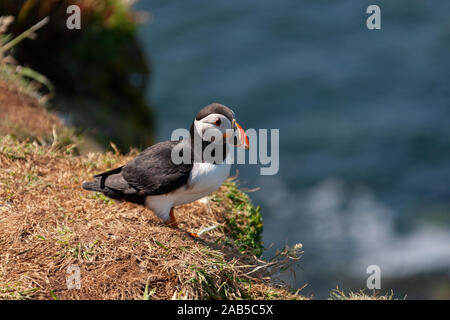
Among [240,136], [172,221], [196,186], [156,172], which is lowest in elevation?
[172,221]

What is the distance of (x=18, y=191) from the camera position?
5.03 m

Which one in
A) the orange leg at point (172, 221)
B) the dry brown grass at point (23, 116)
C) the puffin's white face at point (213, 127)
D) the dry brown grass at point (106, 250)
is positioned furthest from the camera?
the dry brown grass at point (23, 116)

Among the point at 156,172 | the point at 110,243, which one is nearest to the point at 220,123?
the point at 156,172

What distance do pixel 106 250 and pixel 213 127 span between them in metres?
1.22

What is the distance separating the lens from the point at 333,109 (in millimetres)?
14727

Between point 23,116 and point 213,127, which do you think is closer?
point 213,127

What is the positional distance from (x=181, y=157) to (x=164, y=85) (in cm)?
1198

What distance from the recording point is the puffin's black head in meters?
4.35

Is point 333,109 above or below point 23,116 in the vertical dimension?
above

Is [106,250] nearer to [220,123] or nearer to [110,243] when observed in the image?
[110,243]

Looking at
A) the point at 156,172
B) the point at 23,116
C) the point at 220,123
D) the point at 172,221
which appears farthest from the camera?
the point at 23,116

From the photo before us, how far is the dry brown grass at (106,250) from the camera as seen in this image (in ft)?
12.9

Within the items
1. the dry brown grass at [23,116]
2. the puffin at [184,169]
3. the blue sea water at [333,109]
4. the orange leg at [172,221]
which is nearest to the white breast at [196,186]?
the puffin at [184,169]

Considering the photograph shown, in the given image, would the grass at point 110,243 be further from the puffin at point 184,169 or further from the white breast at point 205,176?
the white breast at point 205,176
